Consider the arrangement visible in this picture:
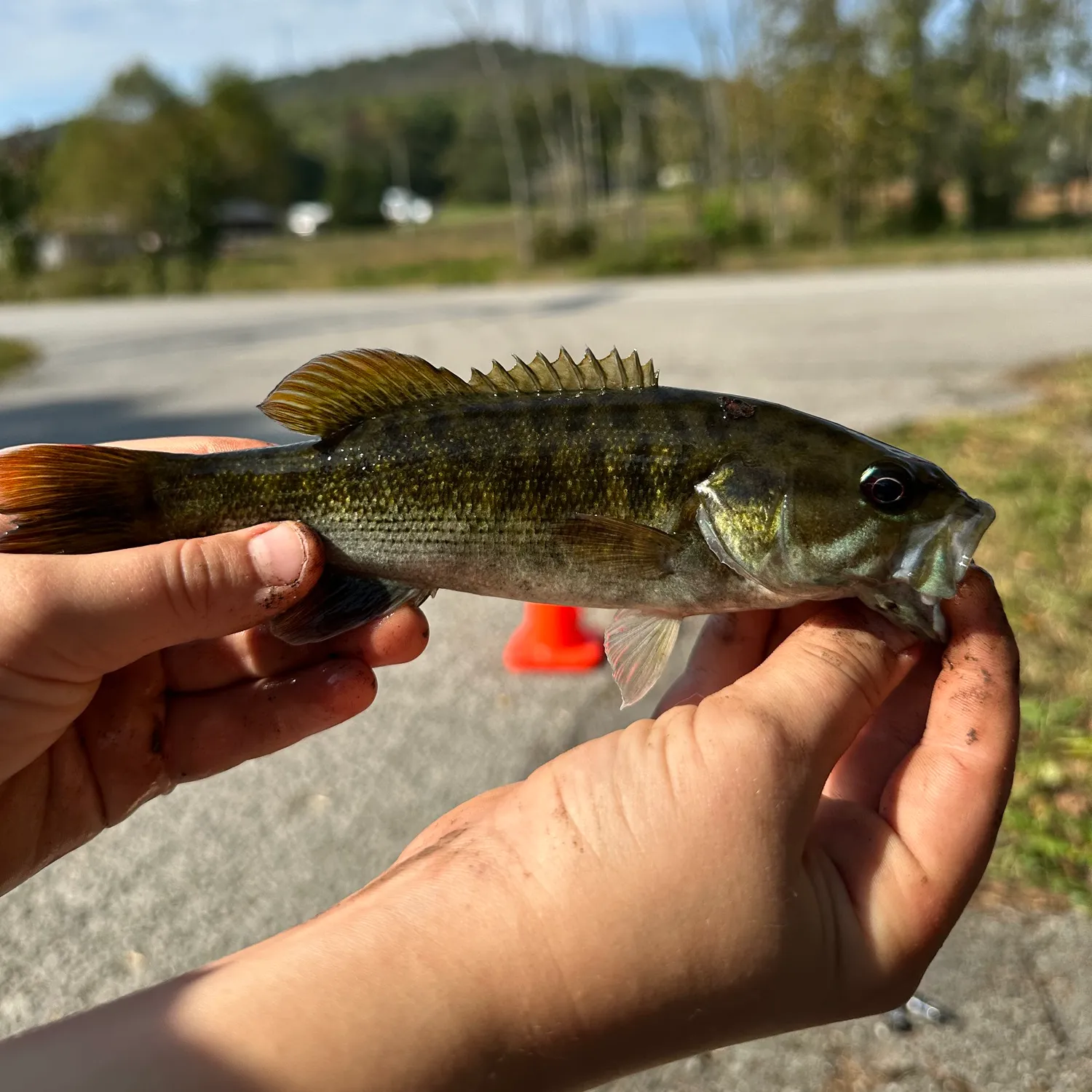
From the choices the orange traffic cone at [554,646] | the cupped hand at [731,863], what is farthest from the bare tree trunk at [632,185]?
the cupped hand at [731,863]

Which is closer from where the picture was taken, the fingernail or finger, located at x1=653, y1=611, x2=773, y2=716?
the fingernail

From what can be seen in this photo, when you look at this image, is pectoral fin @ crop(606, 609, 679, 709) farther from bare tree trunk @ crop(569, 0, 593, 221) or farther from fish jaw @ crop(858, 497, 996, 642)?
bare tree trunk @ crop(569, 0, 593, 221)

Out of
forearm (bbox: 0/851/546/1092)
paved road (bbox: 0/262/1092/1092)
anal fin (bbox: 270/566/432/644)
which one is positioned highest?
anal fin (bbox: 270/566/432/644)

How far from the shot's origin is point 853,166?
37.2 metres

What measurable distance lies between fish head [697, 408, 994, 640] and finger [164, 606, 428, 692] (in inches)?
35.4

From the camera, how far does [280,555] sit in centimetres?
208

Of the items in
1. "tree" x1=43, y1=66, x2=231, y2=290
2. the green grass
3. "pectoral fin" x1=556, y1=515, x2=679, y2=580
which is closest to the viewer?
"pectoral fin" x1=556, y1=515, x2=679, y2=580

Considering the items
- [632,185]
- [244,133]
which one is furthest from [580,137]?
[244,133]

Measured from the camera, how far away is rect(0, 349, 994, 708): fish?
2084 millimetres

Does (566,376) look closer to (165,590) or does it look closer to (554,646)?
(165,590)

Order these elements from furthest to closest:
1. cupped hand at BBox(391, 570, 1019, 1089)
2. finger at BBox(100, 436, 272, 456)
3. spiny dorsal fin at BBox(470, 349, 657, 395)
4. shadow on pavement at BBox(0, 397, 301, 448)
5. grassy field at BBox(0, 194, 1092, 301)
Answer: grassy field at BBox(0, 194, 1092, 301) < shadow on pavement at BBox(0, 397, 301, 448) < finger at BBox(100, 436, 272, 456) < spiny dorsal fin at BBox(470, 349, 657, 395) < cupped hand at BBox(391, 570, 1019, 1089)

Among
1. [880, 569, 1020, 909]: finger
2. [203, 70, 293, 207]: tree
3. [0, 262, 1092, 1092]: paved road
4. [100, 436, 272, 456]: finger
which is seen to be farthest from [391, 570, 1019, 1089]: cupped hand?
[203, 70, 293, 207]: tree

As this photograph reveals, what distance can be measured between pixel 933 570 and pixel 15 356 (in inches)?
643

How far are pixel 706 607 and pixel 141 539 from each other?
4.37ft
